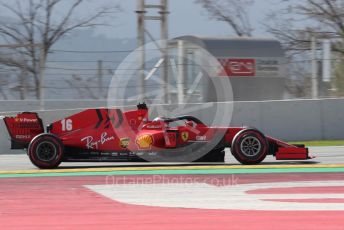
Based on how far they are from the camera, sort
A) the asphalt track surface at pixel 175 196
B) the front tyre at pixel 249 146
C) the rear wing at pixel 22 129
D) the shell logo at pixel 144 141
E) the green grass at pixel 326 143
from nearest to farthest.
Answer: the asphalt track surface at pixel 175 196
the shell logo at pixel 144 141
the front tyre at pixel 249 146
the rear wing at pixel 22 129
the green grass at pixel 326 143

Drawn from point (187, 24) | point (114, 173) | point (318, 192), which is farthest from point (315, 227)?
point (187, 24)

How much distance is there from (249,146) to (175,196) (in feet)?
12.0

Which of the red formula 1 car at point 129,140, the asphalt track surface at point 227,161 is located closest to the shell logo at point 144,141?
the red formula 1 car at point 129,140

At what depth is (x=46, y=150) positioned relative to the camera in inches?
490

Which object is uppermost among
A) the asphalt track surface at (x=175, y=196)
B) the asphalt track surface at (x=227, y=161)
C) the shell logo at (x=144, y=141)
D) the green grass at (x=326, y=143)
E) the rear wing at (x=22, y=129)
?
the rear wing at (x=22, y=129)

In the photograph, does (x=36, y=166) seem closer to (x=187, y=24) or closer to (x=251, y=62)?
(x=251, y=62)

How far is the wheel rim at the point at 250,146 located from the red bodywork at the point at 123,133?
229mm

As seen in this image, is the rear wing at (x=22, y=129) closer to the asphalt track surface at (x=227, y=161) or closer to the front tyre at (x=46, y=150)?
the front tyre at (x=46, y=150)

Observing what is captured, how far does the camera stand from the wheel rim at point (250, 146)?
12.5 m

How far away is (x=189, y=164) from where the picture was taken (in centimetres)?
1302

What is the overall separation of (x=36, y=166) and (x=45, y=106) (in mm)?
6815

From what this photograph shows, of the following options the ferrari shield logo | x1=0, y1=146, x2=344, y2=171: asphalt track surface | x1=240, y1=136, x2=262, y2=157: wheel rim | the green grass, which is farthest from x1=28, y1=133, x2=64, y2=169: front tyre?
the green grass

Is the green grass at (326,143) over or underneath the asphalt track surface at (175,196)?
over

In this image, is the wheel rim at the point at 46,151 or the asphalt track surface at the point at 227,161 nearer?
the wheel rim at the point at 46,151
